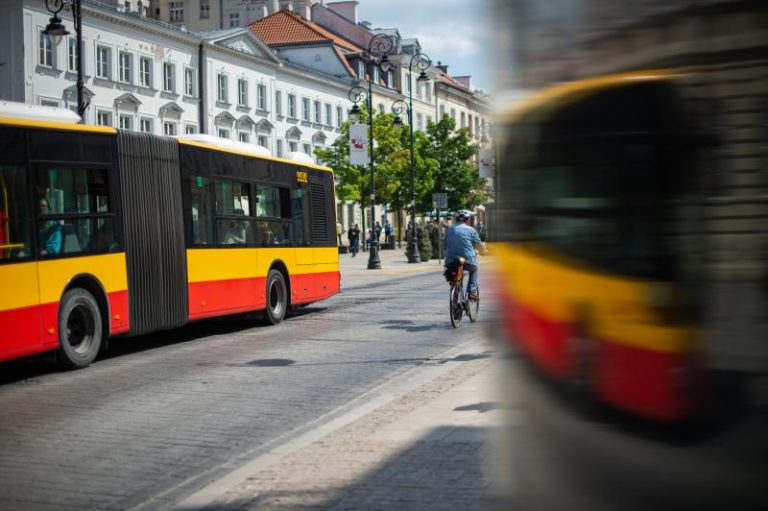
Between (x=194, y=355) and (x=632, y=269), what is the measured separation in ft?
38.8

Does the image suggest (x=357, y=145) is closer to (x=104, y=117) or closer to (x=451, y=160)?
(x=104, y=117)

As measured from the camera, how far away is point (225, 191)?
16.4 m

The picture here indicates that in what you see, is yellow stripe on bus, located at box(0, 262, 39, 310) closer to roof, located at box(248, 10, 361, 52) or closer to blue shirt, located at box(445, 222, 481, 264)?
blue shirt, located at box(445, 222, 481, 264)

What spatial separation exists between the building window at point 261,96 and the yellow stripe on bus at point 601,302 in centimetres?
6195

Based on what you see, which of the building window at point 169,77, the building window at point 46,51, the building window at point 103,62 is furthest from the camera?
the building window at point 169,77

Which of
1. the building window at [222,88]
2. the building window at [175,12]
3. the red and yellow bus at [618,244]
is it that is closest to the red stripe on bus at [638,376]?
the red and yellow bus at [618,244]

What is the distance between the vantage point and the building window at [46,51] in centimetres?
4400

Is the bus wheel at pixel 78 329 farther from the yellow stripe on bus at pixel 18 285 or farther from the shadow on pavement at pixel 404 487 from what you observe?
the shadow on pavement at pixel 404 487

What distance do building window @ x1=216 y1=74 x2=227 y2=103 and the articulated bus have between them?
133ft

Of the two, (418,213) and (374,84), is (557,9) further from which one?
(374,84)

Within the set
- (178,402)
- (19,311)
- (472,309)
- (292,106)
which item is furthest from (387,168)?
(178,402)

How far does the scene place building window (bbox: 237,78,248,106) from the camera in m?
60.7

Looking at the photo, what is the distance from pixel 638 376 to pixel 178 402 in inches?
314

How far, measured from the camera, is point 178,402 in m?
9.51
